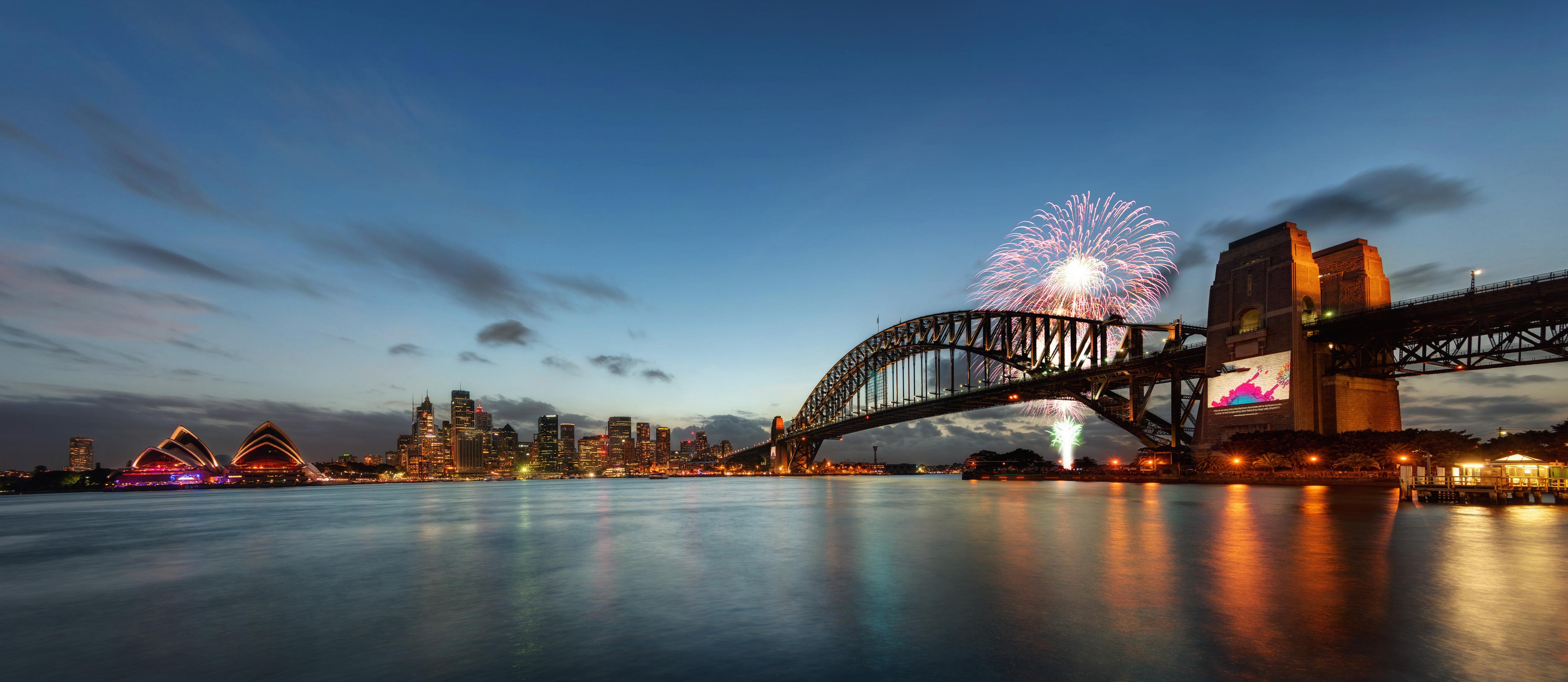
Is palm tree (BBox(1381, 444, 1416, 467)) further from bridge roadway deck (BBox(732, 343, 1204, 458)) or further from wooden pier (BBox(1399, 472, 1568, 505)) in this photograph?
bridge roadway deck (BBox(732, 343, 1204, 458))

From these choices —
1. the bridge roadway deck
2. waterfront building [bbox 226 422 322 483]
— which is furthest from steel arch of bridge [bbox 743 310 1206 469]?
waterfront building [bbox 226 422 322 483]

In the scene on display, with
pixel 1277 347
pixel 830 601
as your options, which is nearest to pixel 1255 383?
pixel 1277 347

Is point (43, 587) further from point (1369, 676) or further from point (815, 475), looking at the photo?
point (815, 475)

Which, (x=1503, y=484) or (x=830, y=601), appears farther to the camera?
(x=1503, y=484)

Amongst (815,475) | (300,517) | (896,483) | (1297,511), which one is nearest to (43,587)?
(300,517)

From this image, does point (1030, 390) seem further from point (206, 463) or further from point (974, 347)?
point (206, 463)

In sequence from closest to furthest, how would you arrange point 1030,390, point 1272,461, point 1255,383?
point 1272,461, point 1255,383, point 1030,390

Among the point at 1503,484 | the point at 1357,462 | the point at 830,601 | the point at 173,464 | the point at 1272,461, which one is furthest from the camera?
the point at 173,464
